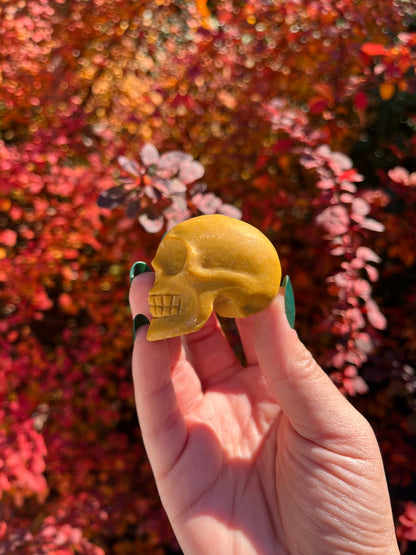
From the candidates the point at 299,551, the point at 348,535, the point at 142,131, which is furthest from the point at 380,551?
the point at 142,131

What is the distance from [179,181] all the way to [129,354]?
159 centimetres

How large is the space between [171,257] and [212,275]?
17 centimetres

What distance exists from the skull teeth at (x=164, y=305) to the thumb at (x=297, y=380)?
0.27m

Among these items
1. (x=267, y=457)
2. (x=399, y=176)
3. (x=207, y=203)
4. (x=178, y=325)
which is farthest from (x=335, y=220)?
(x=267, y=457)

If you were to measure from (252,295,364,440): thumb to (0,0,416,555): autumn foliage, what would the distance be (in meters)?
0.56

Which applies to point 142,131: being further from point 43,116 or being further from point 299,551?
point 299,551

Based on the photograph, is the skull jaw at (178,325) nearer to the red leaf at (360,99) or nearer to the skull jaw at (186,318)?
the skull jaw at (186,318)

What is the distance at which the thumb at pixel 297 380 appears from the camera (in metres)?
1.41

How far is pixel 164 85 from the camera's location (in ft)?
9.21

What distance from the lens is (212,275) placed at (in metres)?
1.47

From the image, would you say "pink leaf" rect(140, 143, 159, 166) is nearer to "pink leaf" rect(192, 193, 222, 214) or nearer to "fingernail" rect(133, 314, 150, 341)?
"pink leaf" rect(192, 193, 222, 214)

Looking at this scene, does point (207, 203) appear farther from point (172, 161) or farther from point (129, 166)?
point (129, 166)

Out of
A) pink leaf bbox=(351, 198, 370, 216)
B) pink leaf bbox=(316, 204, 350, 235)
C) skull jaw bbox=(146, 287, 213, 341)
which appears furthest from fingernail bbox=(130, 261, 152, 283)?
pink leaf bbox=(351, 198, 370, 216)

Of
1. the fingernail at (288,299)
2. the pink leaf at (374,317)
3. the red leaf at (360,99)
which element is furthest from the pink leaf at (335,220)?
the red leaf at (360,99)
